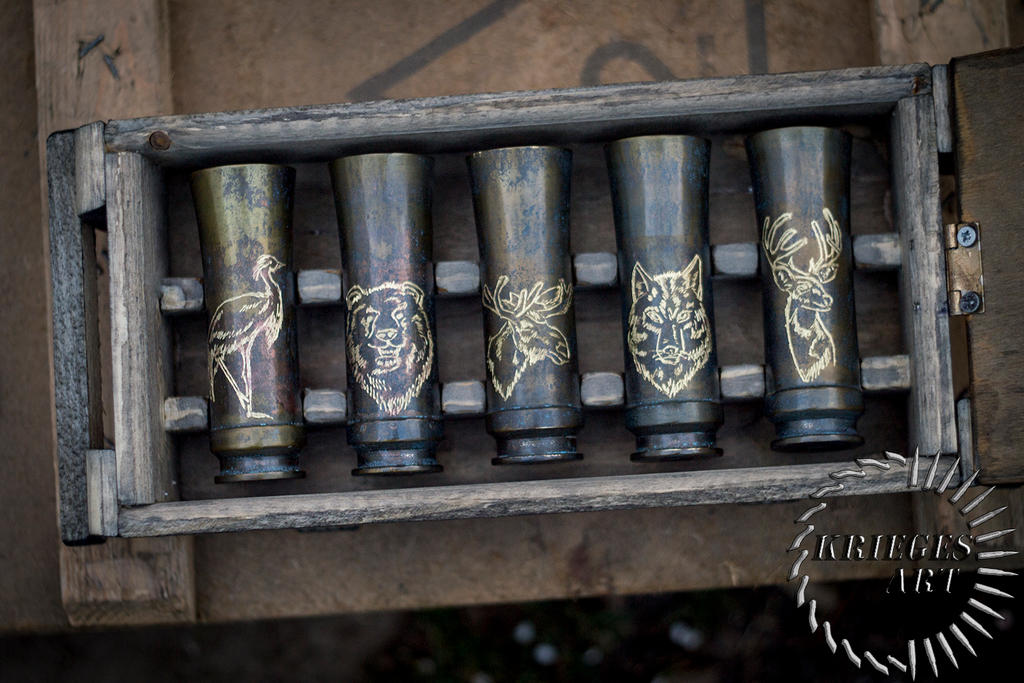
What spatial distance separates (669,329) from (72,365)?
0.85 metres

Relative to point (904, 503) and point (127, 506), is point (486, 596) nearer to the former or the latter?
point (127, 506)

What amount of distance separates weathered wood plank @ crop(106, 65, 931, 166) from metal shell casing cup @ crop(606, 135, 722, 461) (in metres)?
0.06

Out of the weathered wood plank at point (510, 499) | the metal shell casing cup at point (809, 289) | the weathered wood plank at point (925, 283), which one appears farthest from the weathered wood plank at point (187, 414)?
the weathered wood plank at point (925, 283)

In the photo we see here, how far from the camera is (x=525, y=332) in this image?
1.18 metres

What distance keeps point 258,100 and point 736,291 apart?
86cm

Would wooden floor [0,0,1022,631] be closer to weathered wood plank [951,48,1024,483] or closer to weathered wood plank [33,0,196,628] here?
weathered wood plank [33,0,196,628]

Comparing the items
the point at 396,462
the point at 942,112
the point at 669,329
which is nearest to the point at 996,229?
the point at 942,112

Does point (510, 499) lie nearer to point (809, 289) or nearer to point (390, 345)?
point (390, 345)

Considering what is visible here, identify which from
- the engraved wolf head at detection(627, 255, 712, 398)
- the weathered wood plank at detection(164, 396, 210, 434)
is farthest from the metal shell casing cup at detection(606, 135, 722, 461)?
the weathered wood plank at detection(164, 396, 210, 434)

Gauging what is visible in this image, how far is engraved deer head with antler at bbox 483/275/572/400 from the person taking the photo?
118 cm

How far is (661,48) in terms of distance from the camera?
146 cm

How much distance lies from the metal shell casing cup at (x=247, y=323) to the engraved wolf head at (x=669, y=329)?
19.9 inches

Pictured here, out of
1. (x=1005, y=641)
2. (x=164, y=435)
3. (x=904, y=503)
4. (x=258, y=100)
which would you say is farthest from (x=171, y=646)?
(x=1005, y=641)

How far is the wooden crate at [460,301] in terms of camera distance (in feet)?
3.89
